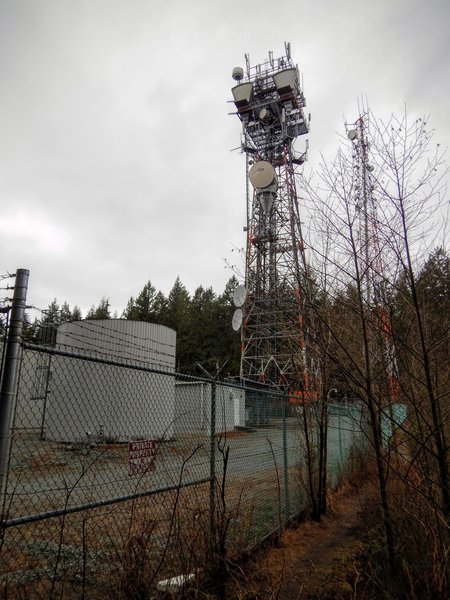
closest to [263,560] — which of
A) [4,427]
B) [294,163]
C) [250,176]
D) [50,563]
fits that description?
[50,563]

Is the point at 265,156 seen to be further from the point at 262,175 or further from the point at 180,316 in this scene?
the point at 180,316

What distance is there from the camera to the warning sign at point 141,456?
335 centimetres

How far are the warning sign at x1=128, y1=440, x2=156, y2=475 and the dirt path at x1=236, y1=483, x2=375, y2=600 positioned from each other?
1253 millimetres

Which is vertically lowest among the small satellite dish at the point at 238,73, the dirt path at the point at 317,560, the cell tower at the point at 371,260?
the dirt path at the point at 317,560

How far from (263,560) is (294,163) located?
84.5ft

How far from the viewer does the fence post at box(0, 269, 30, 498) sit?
2.30 meters

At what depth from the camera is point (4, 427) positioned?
2.31m

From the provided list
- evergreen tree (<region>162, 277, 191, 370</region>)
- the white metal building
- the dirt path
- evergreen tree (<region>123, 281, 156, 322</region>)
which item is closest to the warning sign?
the white metal building

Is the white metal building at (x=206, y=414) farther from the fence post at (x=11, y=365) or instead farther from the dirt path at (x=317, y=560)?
the fence post at (x=11, y=365)

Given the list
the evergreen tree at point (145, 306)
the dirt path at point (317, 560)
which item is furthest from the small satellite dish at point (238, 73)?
the evergreen tree at point (145, 306)

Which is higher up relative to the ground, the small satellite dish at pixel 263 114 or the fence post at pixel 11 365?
the small satellite dish at pixel 263 114

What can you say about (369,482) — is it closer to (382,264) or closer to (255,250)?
(382,264)

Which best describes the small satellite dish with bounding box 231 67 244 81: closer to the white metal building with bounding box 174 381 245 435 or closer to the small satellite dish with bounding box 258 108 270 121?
the small satellite dish with bounding box 258 108 270 121

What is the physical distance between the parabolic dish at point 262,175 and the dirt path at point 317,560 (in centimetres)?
1653
